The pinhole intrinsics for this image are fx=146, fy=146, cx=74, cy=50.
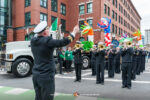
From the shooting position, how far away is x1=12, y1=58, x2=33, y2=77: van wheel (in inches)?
308

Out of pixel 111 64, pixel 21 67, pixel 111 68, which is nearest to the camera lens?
pixel 21 67

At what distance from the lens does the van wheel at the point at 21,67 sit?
782 cm

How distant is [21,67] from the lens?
7953 millimetres

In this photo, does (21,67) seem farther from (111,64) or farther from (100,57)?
→ (111,64)

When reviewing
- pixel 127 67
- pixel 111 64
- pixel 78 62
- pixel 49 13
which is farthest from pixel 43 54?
pixel 49 13

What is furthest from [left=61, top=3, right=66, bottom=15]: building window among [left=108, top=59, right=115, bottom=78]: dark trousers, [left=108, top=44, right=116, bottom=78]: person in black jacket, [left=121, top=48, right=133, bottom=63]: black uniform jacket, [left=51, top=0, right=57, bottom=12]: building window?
[left=121, top=48, right=133, bottom=63]: black uniform jacket

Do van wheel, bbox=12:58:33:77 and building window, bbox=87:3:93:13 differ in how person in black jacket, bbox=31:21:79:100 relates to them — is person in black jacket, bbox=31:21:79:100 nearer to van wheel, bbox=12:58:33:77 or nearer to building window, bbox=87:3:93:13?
van wheel, bbox=12:58:33:77

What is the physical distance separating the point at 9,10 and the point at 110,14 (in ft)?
61.8

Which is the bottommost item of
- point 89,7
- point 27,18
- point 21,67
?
point 21,67

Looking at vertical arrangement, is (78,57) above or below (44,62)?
below

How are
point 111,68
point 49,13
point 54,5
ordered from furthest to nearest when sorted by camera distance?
point 54,5, point 49,13, point 111,68

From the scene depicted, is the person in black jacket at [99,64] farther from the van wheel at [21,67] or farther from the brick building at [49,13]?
the brick building at [49,13]

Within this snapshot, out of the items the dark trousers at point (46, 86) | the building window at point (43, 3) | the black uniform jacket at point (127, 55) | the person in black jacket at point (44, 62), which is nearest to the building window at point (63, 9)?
the building window at point (43, 3)

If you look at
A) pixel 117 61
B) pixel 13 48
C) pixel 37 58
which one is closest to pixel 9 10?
pixel 13 48
